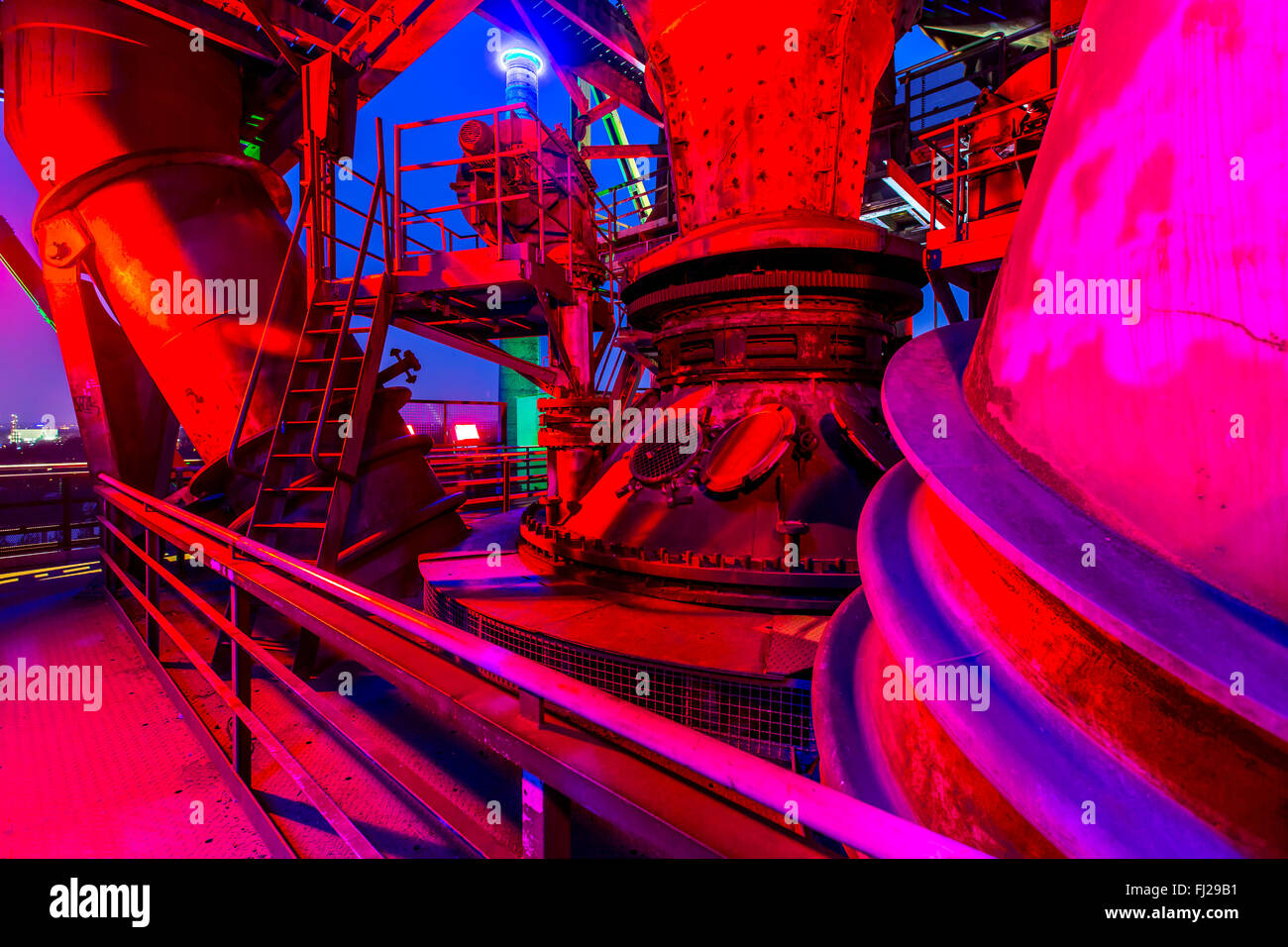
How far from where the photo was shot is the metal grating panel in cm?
258

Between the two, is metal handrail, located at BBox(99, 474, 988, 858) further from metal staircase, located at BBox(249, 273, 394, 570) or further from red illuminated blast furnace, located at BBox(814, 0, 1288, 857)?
metal staircase, located at BBox(249, 273, 394, 570)

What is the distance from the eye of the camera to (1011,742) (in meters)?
1.10

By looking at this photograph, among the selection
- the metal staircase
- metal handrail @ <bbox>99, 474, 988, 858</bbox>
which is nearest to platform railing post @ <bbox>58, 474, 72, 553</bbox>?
the metal staircase

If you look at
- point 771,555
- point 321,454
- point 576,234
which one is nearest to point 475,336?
point 576,234

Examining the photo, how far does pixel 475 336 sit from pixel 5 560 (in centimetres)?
648

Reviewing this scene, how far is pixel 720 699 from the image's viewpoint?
267cm

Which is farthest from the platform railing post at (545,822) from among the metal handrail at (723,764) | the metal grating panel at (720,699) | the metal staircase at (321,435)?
the metal staircase at (321,435)

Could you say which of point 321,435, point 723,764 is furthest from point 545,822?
point 321,435

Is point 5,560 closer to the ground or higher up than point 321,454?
closer to the ground

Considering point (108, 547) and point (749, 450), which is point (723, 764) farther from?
point (108, 547)

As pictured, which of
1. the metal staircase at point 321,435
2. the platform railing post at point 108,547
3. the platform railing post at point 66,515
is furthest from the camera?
the platform railing post at point 66,515

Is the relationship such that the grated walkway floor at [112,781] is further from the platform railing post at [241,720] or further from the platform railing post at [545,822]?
the platform railing post at [545,822]

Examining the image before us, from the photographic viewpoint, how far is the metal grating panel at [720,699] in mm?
2576
